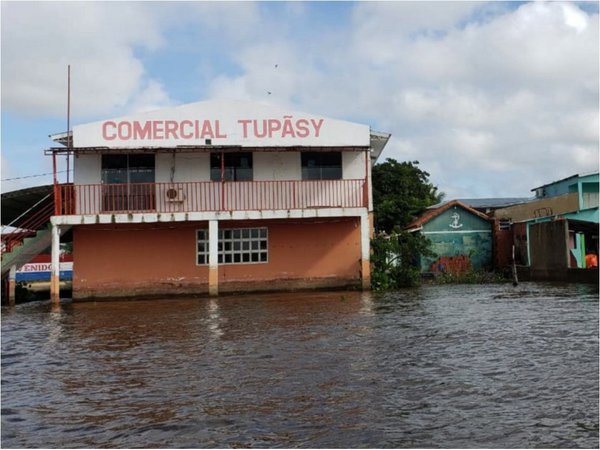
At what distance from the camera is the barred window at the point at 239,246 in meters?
19.2

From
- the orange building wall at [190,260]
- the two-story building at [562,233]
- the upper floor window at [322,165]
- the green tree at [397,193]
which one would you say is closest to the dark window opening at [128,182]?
the orange building wall at [190,260]

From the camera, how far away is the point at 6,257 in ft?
58.7

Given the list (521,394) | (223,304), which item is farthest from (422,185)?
(521,394)

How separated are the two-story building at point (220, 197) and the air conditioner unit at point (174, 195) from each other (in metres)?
0.03

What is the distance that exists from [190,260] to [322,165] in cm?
501

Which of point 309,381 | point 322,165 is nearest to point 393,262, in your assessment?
point 322,165

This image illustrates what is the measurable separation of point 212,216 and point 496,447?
13907 millimetres

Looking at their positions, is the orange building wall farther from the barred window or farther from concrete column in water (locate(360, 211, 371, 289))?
concrete column in water (locate(360, 211, 371, 289))

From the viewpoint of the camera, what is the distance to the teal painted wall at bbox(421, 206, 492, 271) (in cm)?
2642

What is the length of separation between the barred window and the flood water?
675 cm

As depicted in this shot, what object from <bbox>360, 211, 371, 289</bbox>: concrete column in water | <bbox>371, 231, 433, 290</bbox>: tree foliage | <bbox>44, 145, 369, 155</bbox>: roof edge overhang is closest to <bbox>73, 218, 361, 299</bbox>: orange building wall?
<bbox>371, 231, 433, 290</bbox>: tree foliage

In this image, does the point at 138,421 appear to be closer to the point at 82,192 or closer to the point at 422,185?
the point at 82,192

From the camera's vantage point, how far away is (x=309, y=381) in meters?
6.48

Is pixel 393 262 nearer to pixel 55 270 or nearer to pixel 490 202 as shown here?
pixel 55 270
